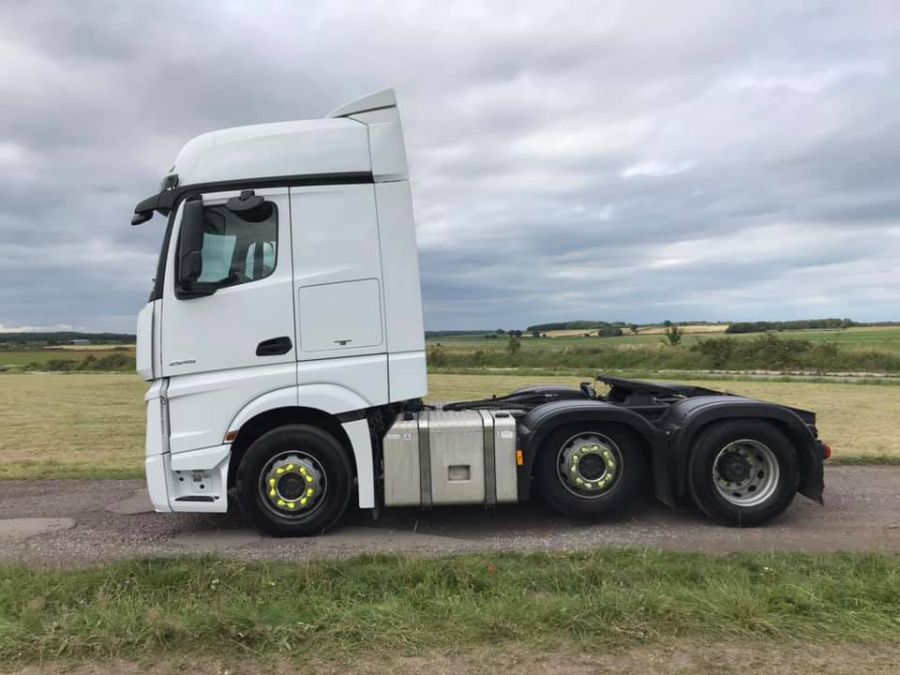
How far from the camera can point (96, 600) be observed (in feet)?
13.3

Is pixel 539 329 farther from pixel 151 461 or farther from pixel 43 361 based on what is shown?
pixel 151 461

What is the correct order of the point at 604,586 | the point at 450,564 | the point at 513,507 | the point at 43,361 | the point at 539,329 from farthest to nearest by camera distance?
the point at 539,329, the point at 43,361, the point at 513,507, the point at 450,564, the point at 604,586

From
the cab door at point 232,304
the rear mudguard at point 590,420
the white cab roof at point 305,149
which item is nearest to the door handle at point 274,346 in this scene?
the cab door at point 232,304

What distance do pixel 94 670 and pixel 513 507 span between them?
4418mm

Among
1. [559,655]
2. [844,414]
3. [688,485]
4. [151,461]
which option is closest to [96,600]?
[151,461]

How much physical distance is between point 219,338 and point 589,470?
3.48 meters

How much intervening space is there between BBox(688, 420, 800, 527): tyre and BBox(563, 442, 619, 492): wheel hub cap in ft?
2.41

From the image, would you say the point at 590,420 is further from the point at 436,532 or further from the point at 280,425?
the point at 280,425

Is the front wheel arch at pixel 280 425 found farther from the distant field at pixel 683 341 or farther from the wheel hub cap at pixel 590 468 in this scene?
the distant field at pixel 683 341

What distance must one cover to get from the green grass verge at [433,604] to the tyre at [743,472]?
122 cm

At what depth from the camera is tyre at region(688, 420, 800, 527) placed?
6.05 m

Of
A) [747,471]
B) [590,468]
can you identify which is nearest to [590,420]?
[590,468]

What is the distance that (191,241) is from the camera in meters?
5.42

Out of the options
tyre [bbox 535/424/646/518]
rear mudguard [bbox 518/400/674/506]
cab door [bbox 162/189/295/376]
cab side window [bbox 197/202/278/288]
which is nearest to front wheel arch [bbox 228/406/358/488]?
cab door [bbox 162/189/295/376]
